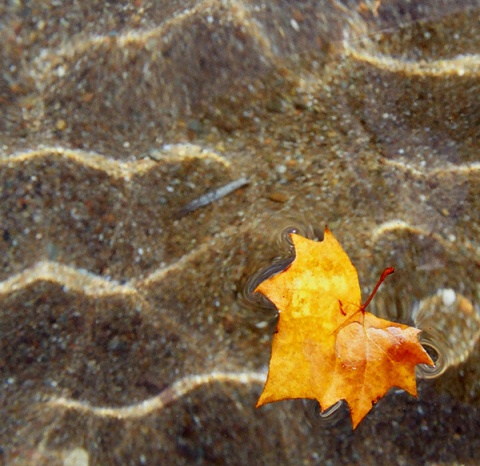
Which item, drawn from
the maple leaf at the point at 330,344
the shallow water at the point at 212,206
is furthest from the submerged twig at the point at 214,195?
the maple leaf at the point at 330,344

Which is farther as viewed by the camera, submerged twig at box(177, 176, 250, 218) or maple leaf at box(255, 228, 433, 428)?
submerged twig at box(177, 176, 250, 218)

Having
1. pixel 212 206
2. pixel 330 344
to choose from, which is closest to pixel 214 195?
pixel 212 206

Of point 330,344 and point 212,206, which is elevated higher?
point 212,206

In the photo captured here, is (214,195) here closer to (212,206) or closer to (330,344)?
(212,206)

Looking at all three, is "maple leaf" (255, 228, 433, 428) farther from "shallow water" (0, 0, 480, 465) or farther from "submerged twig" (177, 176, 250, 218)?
"submerged twig" (177, 176, 250, 218)

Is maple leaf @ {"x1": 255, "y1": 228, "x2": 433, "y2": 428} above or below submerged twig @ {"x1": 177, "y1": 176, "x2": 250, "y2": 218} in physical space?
below

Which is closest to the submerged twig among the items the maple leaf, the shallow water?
the shallow water

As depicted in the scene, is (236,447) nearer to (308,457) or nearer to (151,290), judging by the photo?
(308,457)
